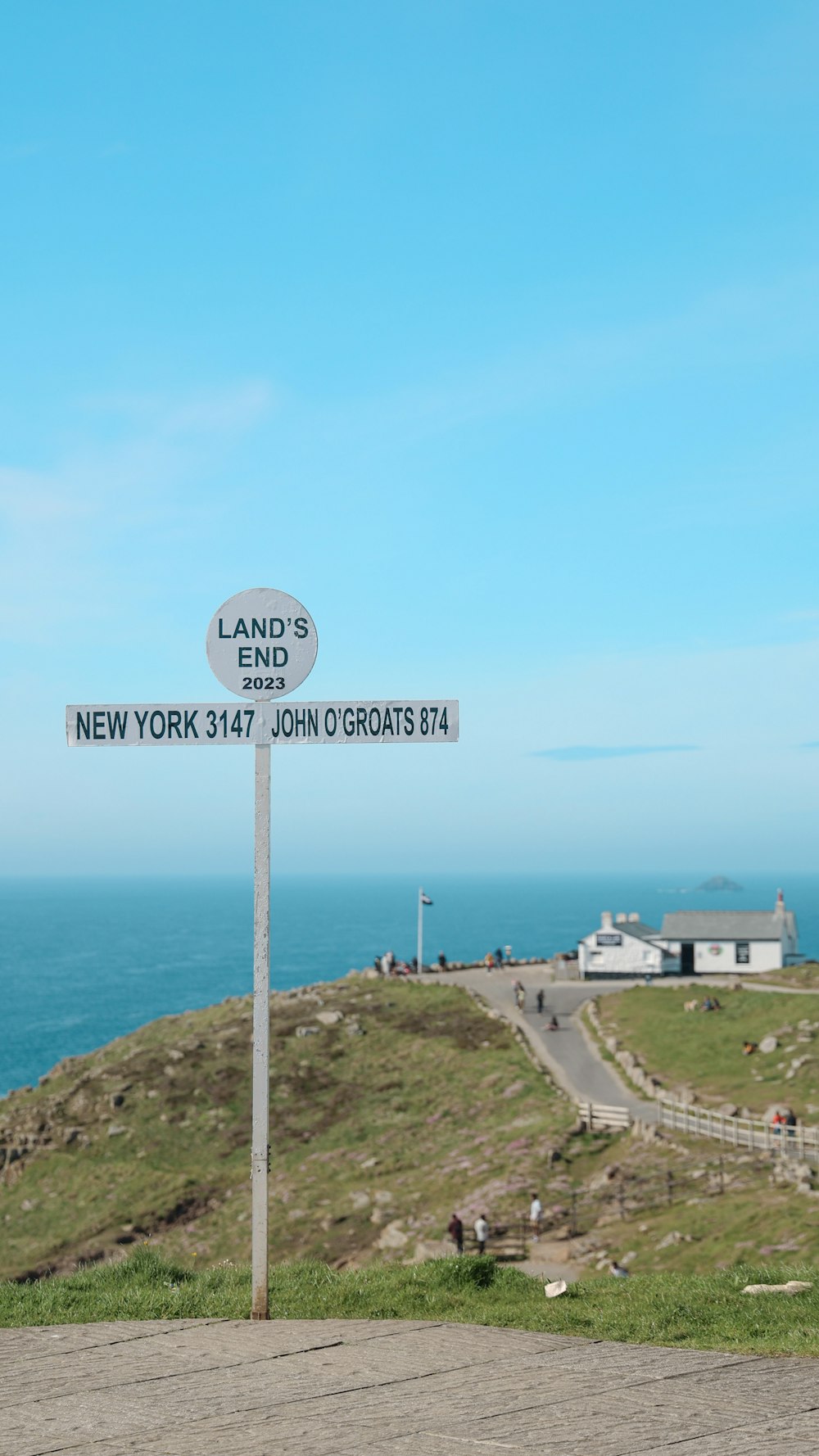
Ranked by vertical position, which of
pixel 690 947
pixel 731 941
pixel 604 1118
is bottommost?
pixel 604 1118

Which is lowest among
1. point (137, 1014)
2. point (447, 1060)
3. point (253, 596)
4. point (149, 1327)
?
point (137, 1014)

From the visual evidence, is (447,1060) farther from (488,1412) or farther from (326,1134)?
(488,1412)

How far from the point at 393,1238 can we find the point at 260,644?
89.7 feet

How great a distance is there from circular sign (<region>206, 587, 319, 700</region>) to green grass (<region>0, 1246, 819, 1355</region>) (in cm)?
474

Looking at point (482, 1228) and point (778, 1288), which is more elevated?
point (778, 1288)

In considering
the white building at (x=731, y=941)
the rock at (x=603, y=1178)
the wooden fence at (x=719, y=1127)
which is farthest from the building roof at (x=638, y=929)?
the rock at (x=603, y=1178)

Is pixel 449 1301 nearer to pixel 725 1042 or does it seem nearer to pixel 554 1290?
pixel 554 1290

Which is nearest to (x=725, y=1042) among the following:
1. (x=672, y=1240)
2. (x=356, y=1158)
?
(x=356, y=1158)

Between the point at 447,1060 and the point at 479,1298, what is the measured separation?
1674 inches

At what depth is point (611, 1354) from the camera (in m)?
7.55

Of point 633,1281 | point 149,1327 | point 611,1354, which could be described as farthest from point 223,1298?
point 633,1281

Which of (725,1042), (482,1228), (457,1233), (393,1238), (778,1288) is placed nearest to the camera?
(778,1288)

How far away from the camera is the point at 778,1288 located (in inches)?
416

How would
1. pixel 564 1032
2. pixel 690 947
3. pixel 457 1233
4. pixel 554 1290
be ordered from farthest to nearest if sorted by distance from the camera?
1. pixel 690 947
2. pixel 564 1032
3. pixel 457 1233
4. pixel 554 1290
